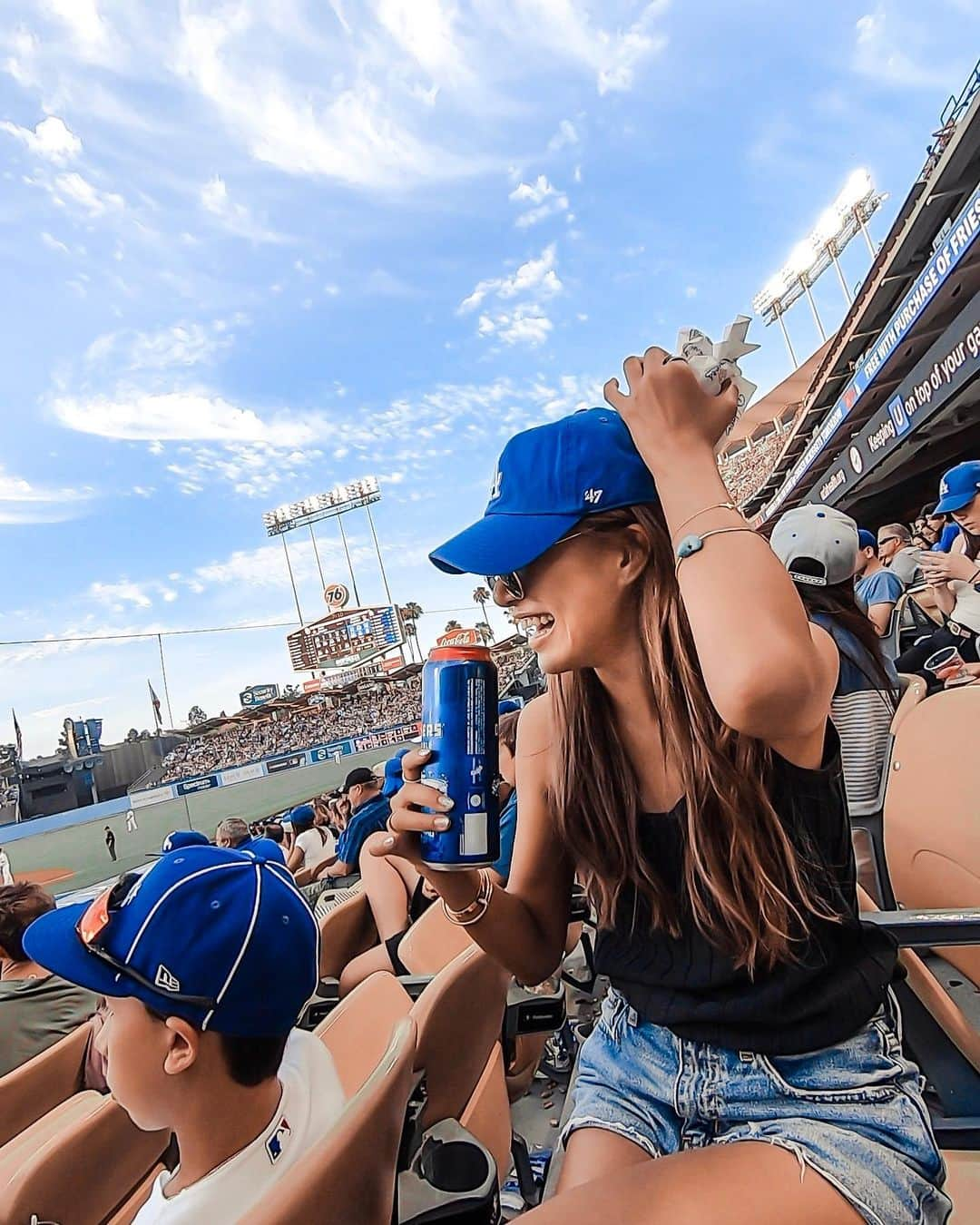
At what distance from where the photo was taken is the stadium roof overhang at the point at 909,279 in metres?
5.68

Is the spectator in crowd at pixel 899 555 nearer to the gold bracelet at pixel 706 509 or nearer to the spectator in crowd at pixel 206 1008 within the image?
the gold bracelet at pixel 706 509

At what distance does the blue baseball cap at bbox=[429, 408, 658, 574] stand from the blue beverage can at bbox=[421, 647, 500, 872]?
0.48 feet

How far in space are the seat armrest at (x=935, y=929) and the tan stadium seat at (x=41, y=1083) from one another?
76.6 inches

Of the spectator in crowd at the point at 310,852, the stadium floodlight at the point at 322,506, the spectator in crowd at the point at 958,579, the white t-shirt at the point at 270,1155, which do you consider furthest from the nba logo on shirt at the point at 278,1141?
the stadium floodlight at the point at 322,506

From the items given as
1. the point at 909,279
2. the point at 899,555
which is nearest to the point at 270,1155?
the point at 899,555

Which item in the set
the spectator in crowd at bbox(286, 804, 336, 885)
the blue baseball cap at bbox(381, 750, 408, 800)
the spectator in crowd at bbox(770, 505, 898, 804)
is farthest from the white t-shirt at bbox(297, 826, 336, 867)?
the blue baseball cap at bbox(381, 750, 408, 800)

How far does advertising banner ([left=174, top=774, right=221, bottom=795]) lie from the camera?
16905mm

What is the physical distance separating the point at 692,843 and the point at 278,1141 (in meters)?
0.66

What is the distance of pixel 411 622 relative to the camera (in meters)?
44.6

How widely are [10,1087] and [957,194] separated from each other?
8.13 meters

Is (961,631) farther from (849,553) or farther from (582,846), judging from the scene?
(582,846)

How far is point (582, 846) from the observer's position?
102cm

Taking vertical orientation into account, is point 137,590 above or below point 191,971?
above

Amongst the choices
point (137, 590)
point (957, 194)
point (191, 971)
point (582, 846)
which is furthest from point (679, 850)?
point (137, 590)
